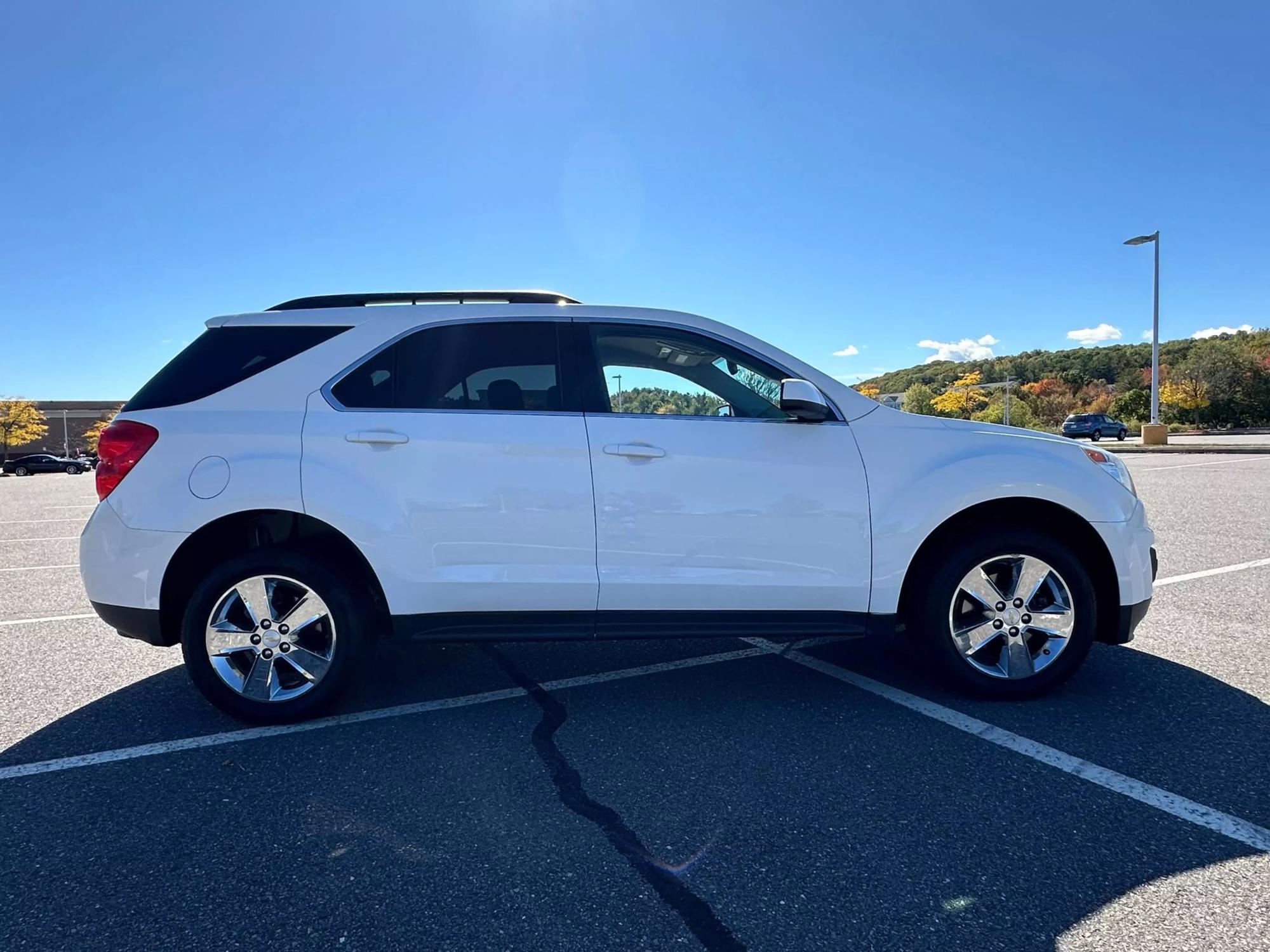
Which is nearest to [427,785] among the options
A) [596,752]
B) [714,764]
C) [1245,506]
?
[596,752]

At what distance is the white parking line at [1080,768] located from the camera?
239cm

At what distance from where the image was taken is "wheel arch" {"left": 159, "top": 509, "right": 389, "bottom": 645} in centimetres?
328

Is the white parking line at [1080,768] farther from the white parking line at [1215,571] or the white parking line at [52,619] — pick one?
the white parking line at [52,619]

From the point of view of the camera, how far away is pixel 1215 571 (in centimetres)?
612

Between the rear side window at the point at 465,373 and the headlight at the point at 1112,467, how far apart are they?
2.59 m

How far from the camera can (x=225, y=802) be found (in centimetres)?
264

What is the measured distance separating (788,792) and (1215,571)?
5526mm

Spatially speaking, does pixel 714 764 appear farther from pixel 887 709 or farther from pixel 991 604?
pixel 991 604

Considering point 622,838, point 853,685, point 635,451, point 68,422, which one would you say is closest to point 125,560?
point 635,451

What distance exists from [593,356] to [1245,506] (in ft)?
36.1

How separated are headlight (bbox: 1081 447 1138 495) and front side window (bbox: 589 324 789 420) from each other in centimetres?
157

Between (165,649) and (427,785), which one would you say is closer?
(427,785)

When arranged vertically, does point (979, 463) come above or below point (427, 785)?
above

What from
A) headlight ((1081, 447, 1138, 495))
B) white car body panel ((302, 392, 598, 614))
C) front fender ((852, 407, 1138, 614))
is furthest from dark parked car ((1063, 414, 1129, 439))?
white car body panel ((302, 392, 598, 614))
